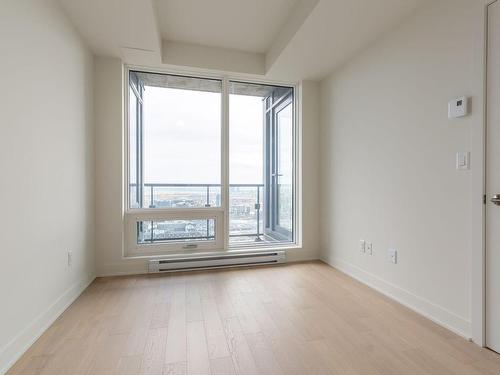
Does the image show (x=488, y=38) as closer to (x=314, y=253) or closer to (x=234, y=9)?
(x=234, y=9)

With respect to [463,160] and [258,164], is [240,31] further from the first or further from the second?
[463,160]

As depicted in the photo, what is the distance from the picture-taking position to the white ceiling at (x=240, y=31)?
207cm

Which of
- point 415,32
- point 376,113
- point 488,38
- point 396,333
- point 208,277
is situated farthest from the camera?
point 208,277

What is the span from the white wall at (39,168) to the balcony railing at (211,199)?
0.74 m

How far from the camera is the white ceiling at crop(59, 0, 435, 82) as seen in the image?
6.79 feet

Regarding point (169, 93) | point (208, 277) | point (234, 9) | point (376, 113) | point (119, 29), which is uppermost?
point (234, 9)

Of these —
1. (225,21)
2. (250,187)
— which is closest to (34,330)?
(250,187)

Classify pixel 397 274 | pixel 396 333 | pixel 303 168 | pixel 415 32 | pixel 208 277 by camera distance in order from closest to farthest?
pixel 396 333
pixel 415 32
pixel 397 274
pixel 208 277
pixel 303 168

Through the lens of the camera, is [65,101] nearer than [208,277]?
Yes

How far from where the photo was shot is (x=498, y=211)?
1546mm

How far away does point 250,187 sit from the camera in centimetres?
352

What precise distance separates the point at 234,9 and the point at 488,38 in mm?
1942

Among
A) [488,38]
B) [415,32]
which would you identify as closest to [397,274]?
[488,38]

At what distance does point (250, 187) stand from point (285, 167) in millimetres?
599
